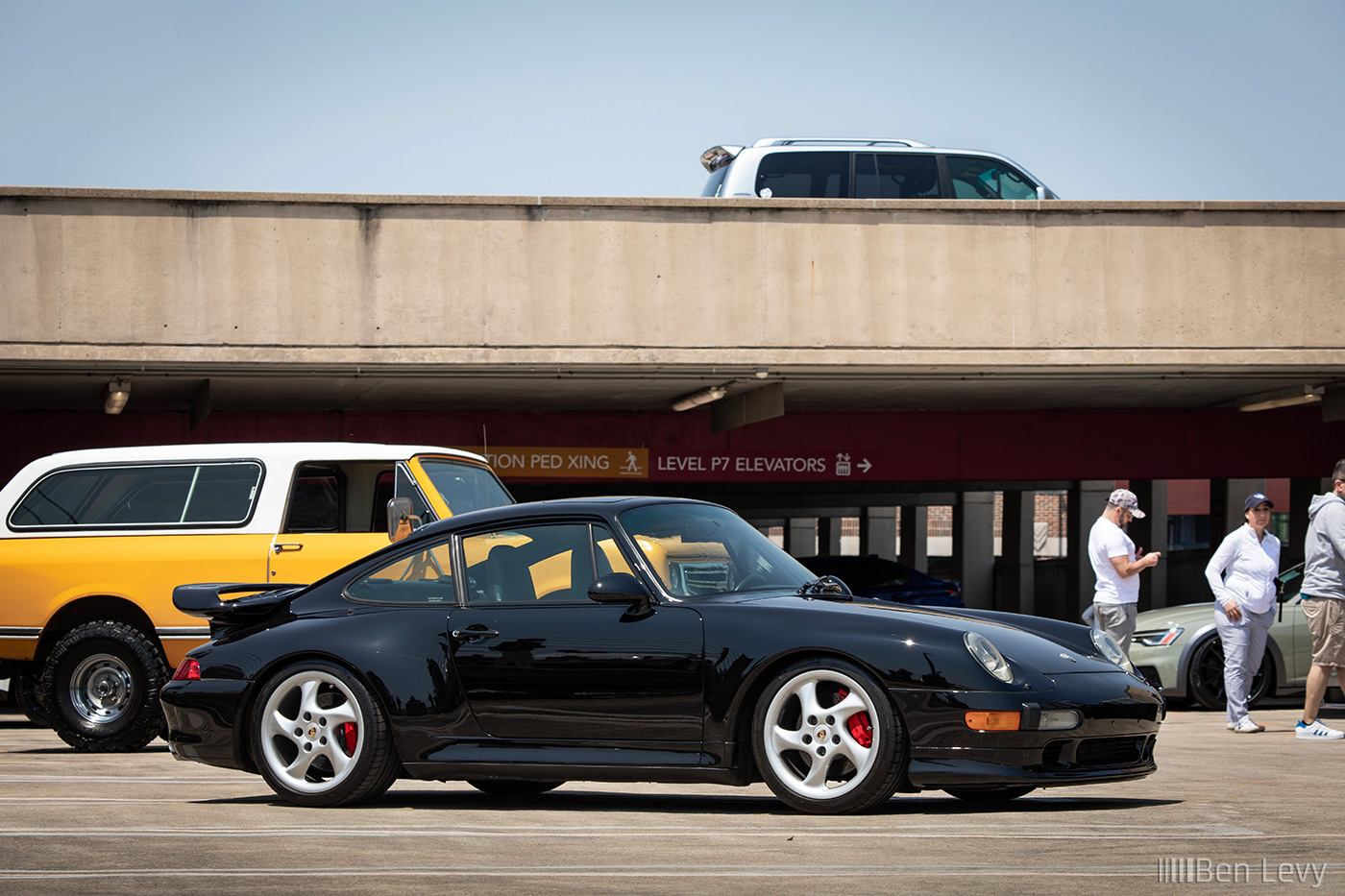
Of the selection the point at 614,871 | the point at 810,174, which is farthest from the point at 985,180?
the point at 614,871

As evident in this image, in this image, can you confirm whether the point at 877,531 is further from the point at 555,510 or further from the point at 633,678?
the point at 633,678

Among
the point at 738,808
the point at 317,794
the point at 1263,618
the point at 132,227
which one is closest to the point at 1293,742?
the point at 1263,618

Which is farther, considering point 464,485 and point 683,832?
point 464,485

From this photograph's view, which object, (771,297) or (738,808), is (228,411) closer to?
(771,297)

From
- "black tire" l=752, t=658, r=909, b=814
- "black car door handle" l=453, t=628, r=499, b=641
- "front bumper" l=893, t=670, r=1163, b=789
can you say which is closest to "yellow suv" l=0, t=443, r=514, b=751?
"black car door handle" l=453, t=628, r=499, b=641

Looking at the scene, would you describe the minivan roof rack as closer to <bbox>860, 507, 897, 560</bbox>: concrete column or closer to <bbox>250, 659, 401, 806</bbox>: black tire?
<bbox>250, 659, 401, 806</bbox>: black tire

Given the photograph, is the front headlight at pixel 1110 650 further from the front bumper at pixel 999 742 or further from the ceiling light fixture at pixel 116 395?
the ceiling light fixture at pixel 116 395

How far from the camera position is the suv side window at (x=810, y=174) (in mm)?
16578

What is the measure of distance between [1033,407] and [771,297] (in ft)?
22.8

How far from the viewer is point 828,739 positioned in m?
4.99

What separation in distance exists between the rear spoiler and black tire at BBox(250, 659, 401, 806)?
1.26 feet

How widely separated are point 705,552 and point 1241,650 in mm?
5620

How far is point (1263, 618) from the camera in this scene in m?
9.83

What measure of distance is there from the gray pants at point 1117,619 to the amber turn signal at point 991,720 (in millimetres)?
→ 5698
